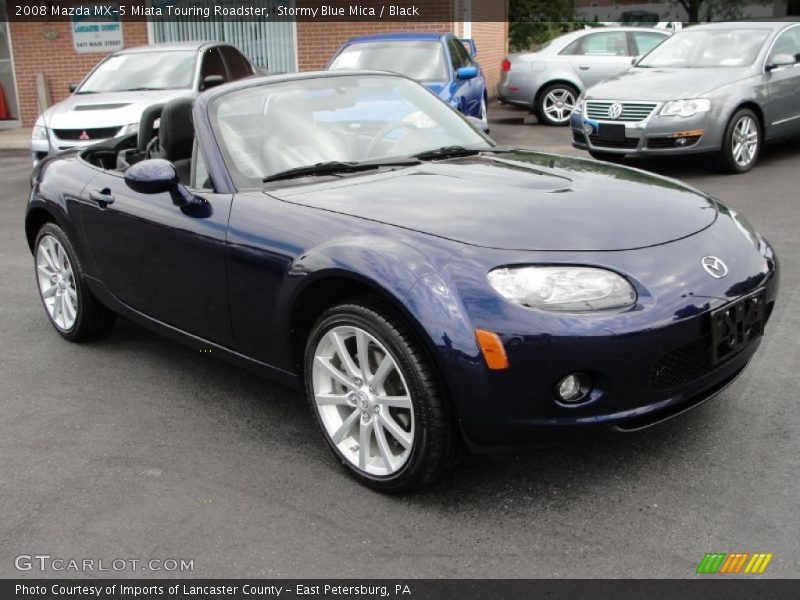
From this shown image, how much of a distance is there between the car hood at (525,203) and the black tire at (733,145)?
18.0 ft

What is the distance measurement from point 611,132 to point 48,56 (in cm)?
1197

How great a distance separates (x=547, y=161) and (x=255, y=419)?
1757 millimetres

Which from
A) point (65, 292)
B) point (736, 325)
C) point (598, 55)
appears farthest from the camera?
point (598, 55)

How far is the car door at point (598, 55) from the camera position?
14406 millimetres

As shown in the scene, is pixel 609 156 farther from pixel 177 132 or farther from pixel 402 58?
pixel 177 132

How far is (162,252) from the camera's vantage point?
3.96m

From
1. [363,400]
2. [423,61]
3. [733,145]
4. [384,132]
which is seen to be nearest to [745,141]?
[733,145]

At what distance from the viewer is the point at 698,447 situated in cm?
342

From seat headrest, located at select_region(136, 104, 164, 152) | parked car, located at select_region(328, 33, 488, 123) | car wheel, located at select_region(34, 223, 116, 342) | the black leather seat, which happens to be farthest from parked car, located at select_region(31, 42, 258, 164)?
the black leather seat

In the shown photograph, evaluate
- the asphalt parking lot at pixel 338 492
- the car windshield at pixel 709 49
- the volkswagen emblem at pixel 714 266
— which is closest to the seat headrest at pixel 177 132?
the asphalt parking lot at pixel 338 492

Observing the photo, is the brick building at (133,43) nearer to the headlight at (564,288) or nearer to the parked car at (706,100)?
the parked car at (706,100)

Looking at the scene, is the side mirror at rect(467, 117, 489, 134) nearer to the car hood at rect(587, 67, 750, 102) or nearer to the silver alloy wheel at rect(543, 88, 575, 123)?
the car hood at rect(587, 67, 750, 102)

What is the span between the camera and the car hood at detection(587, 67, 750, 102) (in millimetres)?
8984

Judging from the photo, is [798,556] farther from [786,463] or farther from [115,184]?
[115,184]
